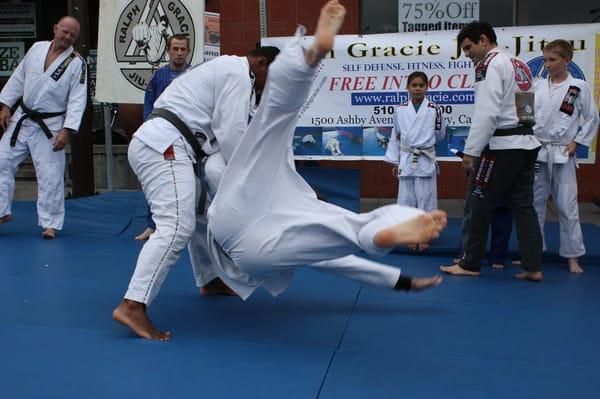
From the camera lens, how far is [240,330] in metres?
3.47

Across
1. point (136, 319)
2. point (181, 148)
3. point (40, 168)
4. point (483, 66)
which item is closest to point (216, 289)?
point (136, 319)

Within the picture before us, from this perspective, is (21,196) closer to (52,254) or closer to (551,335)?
(52,254)

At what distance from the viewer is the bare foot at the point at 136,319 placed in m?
3.22

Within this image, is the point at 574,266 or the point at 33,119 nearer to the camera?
the point at 574,266

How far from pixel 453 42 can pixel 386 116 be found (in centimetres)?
95

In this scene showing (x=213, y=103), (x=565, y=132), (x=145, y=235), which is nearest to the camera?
(x=213, y=103)

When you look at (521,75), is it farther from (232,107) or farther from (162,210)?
(162,210)

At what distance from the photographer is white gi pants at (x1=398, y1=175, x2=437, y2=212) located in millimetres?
5707

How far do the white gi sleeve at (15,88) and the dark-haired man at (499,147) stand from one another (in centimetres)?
377

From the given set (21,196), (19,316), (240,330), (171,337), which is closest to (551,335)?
(240,330)

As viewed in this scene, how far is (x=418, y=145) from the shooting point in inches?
223

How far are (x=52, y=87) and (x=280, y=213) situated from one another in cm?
360

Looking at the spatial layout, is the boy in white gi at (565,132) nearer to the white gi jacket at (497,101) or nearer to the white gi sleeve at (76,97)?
the white gi jacket at (497,101)

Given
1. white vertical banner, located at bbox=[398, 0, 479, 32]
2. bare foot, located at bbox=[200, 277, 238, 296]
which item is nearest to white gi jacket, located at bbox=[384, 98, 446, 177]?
bare foot, located at bbox=[200, 277, 238, 296]
